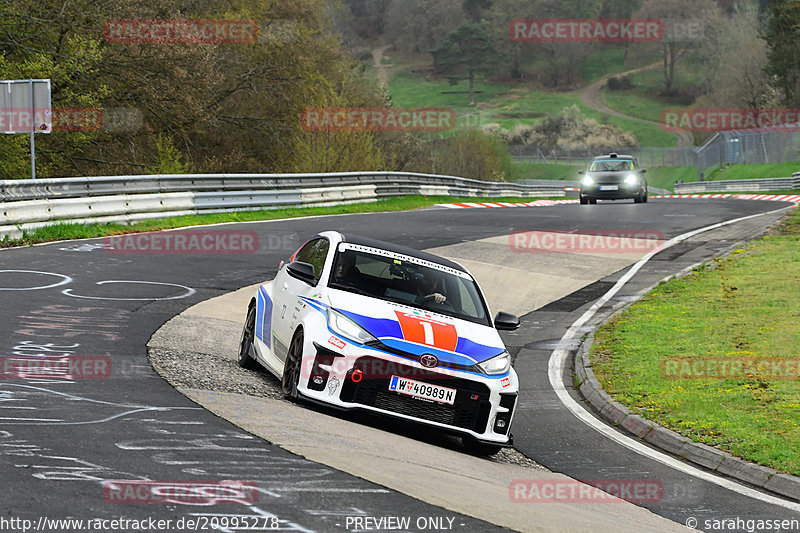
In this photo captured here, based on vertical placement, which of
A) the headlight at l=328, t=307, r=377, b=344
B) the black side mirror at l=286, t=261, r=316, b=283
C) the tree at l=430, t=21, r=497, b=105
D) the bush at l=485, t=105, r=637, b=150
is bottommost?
the headlight at l=328, t=307, r=377, b=344

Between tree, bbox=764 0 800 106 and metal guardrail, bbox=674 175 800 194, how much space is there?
26.3 metres

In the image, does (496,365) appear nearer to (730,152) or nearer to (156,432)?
(156,432)

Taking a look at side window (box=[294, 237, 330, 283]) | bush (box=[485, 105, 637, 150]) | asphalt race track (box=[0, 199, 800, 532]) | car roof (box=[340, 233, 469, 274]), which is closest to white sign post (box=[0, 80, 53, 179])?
asphalt race track (box=[0, 199, 800, 532])

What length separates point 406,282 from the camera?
996 cm

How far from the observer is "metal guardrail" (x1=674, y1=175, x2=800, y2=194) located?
2173 inches

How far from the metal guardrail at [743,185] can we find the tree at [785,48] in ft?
86.1

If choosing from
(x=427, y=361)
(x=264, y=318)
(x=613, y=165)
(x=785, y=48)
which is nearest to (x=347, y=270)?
(x=264, y=318)

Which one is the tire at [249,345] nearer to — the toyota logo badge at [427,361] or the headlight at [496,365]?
the toyota logo badge at [427,361]

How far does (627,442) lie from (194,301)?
7069 millimetres

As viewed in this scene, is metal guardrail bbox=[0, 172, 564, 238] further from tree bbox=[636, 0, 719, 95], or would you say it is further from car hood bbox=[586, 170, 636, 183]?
tree bbox=[636, 0, 719, 95]

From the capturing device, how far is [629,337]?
14.7 meters

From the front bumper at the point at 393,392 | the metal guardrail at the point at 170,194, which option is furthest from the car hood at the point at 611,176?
the front bumper at the point at 393,392

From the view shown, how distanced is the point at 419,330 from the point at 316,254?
204cm

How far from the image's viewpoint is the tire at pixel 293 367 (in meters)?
8.84
